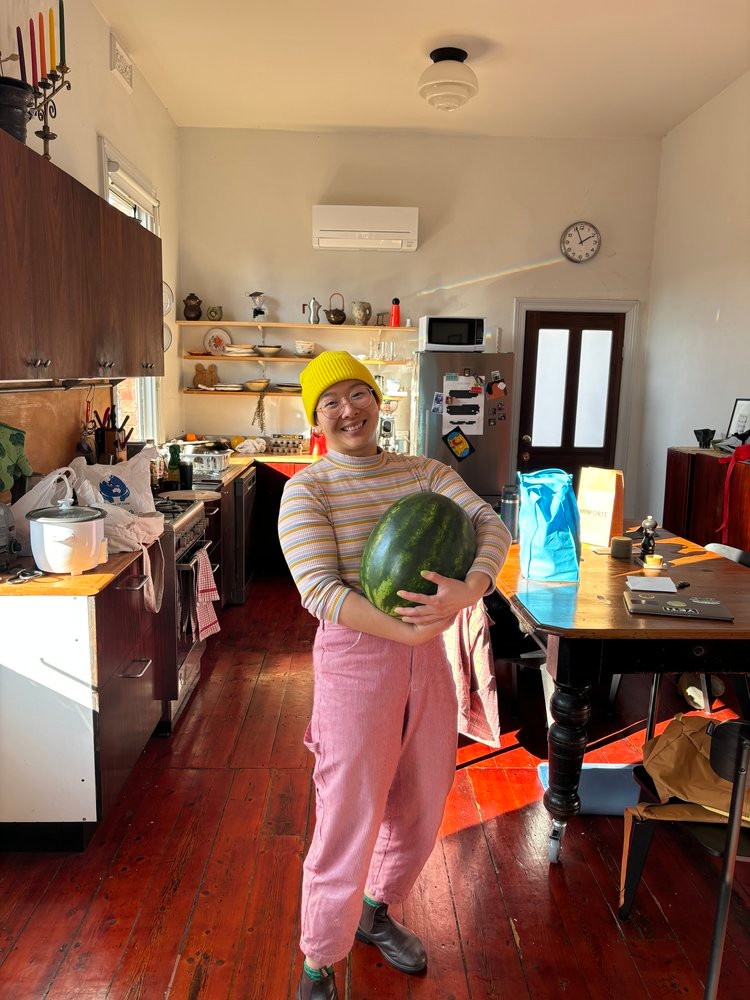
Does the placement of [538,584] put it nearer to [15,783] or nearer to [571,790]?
[571,790]

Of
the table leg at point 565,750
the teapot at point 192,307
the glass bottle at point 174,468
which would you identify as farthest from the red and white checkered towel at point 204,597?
the teapot at point 192,307

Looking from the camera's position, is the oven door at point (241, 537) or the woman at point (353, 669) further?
the oven door at point (241, 537)

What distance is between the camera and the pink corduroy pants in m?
1.62

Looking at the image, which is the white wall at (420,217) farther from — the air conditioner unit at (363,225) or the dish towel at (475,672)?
the dish towel at (475,672)

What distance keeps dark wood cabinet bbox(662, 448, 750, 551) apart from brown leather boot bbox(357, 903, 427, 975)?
8.64 ft

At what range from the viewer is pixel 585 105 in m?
5.25

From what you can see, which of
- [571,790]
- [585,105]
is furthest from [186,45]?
[571,790]

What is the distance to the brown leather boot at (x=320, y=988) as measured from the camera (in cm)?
172

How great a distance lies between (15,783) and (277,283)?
15.1 feet

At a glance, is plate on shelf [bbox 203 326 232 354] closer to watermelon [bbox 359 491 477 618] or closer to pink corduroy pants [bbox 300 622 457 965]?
pink corduroy pants [bbox 300 622 457 965]

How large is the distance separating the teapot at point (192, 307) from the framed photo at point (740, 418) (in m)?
3.87

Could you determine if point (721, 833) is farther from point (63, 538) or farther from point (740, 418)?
point (740, 418)

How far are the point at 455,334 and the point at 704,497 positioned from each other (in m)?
2.24

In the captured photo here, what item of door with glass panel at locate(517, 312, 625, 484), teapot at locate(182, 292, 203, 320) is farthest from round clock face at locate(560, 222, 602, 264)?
teapot at locate(182, 292, 203, 320)
